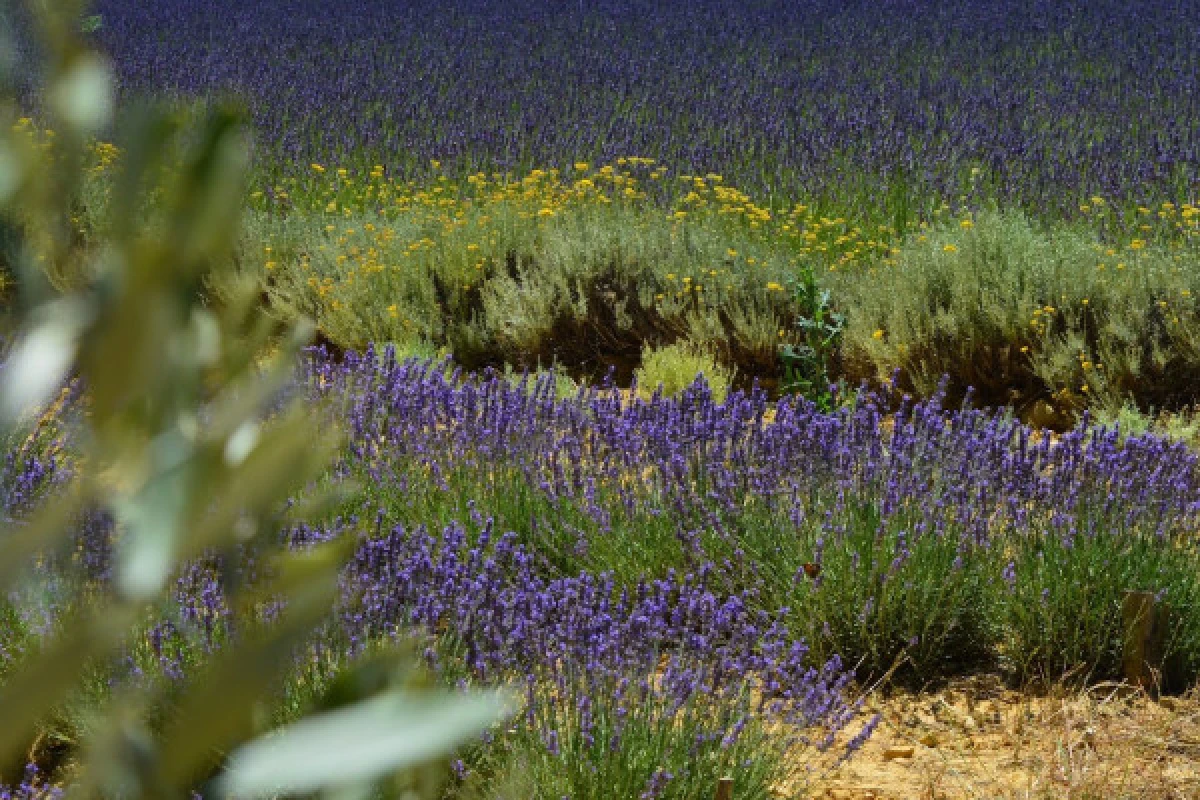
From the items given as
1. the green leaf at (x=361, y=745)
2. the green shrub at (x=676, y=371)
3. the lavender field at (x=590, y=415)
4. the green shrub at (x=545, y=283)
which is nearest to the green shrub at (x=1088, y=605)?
→ the lavender field at (x=590, y=415)

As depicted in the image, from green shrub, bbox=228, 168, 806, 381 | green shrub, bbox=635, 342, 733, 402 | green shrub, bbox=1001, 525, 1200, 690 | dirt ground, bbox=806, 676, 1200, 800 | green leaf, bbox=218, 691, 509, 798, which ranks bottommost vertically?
dirt ground, bbox=806, 676, 1200, 800

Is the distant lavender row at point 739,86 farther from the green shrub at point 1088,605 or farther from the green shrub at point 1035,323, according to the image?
the green shrub at point 1088,605

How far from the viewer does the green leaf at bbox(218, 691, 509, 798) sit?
0.33 m

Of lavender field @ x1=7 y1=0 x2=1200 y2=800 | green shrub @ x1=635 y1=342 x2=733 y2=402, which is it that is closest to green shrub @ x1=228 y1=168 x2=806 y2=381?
lavender field @ x1=7 y1=0 x2=1200 y2=800

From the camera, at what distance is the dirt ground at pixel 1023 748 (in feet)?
7.94

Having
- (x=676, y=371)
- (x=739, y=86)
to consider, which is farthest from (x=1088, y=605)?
(x=739, y=86)

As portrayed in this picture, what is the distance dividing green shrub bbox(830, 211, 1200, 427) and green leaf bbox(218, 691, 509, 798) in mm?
5075

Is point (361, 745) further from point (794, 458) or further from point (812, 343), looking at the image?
point (812, 343)

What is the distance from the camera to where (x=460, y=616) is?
254 cm

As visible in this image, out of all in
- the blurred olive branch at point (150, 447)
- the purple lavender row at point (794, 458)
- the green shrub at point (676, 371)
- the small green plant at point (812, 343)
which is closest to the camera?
the blurred olive branch at point (150, 447)

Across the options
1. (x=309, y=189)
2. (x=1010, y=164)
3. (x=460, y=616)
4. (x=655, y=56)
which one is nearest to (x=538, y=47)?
(x=655, y=56)

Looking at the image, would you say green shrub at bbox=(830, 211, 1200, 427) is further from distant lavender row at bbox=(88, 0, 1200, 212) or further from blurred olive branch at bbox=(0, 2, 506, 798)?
blurred olive branch at bbox=(0, 2, 506, 798)

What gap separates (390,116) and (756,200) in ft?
10.4

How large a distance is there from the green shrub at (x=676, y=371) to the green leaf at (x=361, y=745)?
4770 millimetres
